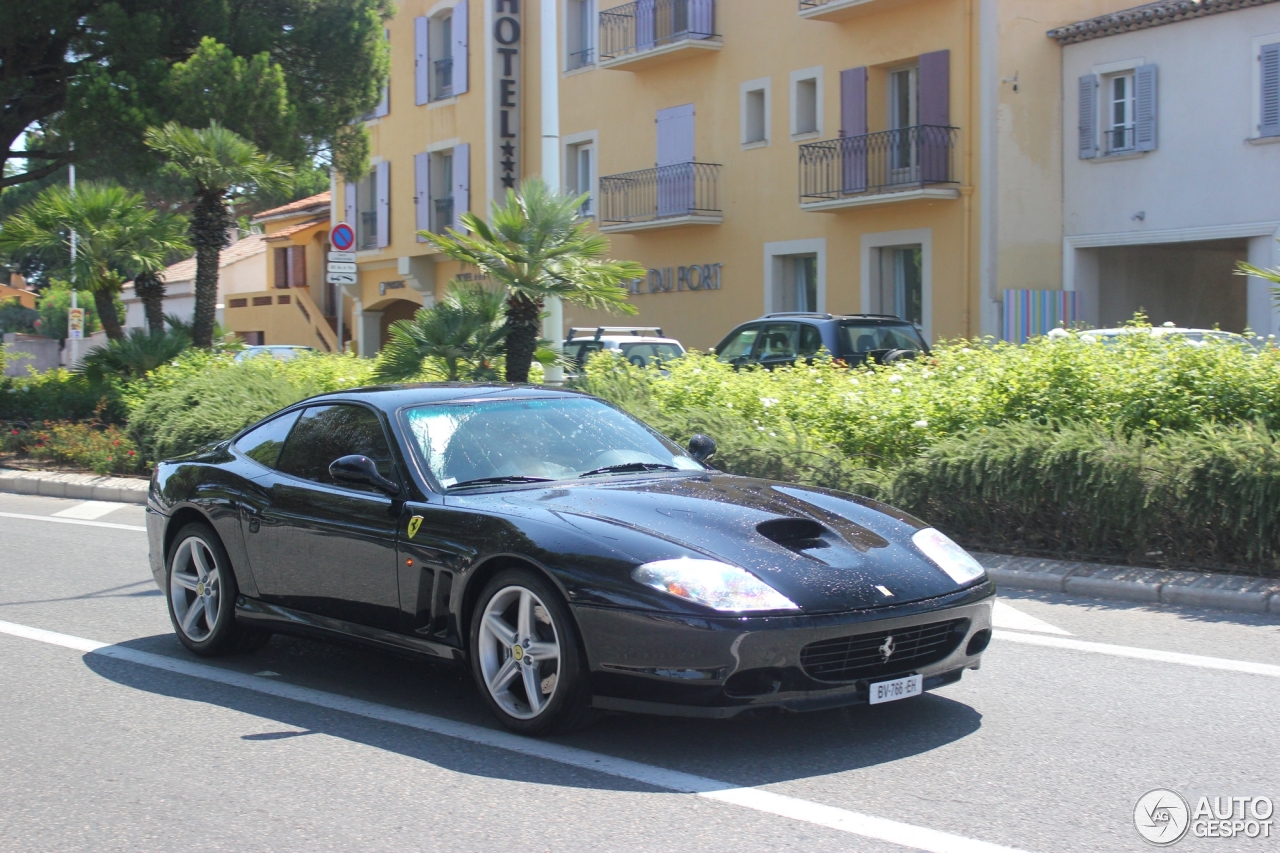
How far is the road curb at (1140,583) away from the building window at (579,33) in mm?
23453

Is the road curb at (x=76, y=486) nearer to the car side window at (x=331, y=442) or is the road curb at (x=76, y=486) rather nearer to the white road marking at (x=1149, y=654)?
the car side window at (x=331, y=442)

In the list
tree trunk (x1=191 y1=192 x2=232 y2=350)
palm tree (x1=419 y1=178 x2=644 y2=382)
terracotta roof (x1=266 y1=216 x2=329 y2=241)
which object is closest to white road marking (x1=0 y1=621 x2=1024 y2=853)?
palm tree (x1=419 y1=178 x2=644 y2=382)

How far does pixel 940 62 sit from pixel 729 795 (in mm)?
20200

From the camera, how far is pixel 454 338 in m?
13.5

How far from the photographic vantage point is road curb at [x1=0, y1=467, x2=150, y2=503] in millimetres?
15281

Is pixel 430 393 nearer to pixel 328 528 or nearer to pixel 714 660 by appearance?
pixel 328 528

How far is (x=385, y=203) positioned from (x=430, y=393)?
31.0 metres

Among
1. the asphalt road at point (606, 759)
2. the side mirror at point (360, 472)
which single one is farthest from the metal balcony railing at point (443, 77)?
the side mirror at point (360, 472)

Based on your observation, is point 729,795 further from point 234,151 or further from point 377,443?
point 234,151

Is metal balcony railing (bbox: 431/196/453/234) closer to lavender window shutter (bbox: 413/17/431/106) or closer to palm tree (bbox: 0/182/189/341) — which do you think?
lavender window shutter (bbox: 413/17/431/106)

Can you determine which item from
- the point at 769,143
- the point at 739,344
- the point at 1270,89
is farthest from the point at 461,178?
the point at 1270,89

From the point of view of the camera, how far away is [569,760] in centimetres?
486

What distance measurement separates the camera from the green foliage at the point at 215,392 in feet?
50.2

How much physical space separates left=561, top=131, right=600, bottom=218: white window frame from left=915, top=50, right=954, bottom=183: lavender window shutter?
9.11 m
